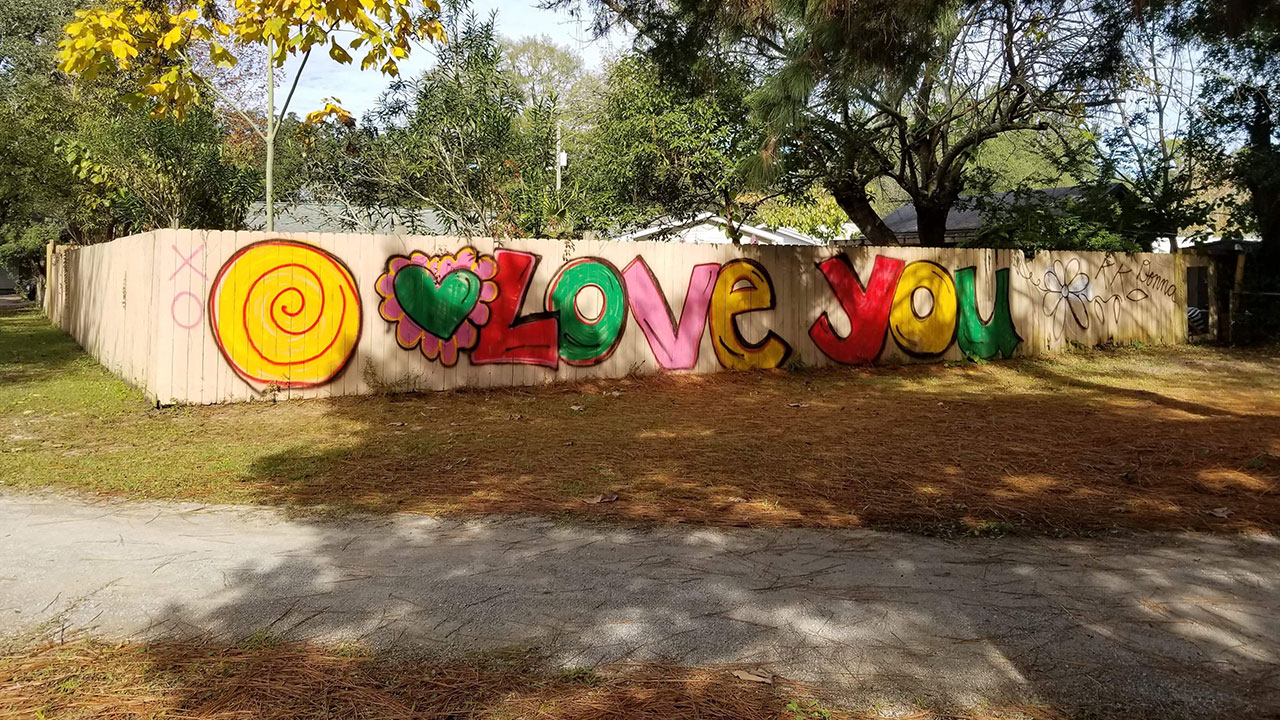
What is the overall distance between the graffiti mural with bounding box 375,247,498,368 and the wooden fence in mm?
17

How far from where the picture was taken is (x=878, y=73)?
21.8 ft

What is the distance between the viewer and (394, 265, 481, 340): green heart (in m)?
9.52

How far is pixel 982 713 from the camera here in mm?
2602

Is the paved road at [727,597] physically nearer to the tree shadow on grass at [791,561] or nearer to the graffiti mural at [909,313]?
the tree shadow on grass at [791,561]

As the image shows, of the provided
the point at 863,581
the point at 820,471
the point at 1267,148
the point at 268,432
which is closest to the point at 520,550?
the point at 863,581

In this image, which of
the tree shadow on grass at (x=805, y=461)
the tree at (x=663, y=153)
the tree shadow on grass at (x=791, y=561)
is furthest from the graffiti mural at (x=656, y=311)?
the tree at (x=663, y=153)

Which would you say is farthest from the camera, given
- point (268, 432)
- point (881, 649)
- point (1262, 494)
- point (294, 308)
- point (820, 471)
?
point (294, 308)

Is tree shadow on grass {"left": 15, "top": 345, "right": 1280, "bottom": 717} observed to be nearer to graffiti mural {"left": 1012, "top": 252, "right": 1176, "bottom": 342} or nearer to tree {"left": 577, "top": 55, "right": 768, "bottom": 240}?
graffiti mural {"left": 1012, "top": 252, "right": 1176, "bottom": 342}

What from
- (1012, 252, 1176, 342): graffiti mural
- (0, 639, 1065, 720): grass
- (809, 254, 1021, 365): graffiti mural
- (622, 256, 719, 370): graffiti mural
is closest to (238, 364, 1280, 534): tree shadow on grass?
(622, 256, 719, 370): graffiti mural

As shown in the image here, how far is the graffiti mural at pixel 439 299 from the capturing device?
31.0ft

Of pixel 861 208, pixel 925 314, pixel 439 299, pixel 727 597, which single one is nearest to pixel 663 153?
pixel 861 208

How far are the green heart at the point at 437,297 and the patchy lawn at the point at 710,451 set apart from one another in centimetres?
83

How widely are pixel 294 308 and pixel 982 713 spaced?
7986mm

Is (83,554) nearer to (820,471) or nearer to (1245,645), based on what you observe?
(820,471)
